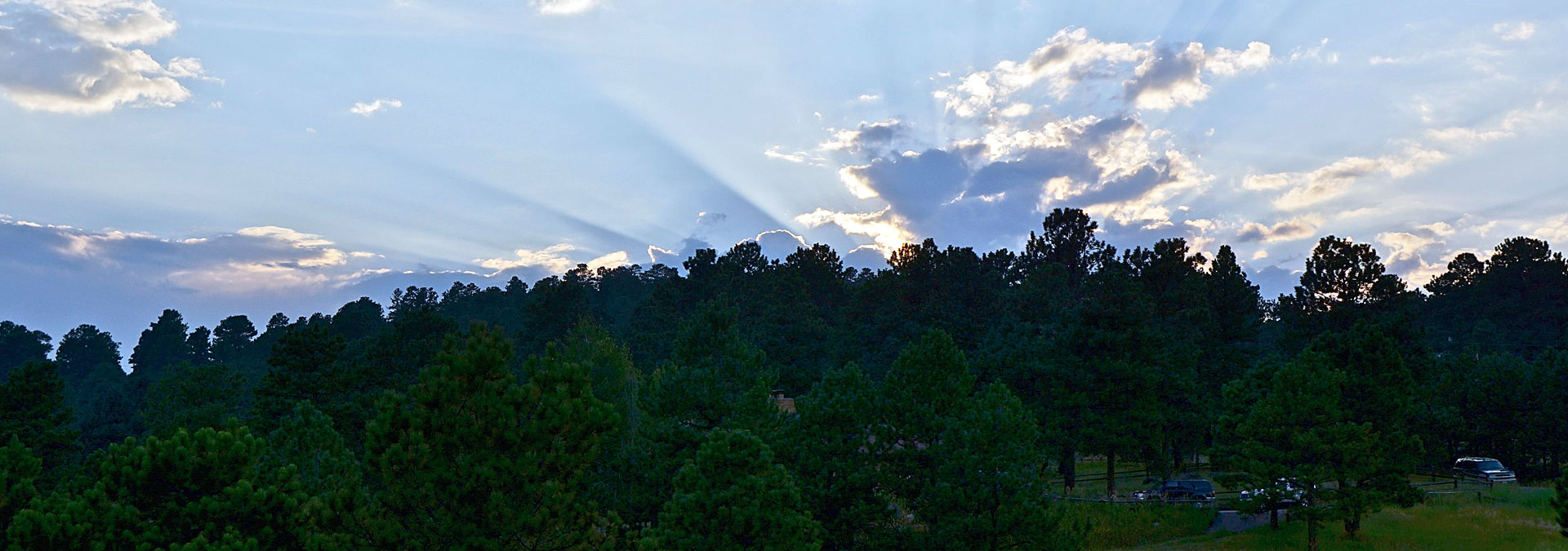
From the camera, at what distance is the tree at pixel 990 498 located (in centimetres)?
2892

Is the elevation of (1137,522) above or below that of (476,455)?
below

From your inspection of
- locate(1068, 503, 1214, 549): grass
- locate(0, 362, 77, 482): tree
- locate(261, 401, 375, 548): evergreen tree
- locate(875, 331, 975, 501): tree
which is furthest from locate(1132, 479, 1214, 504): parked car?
locate(0, 362, 77, 482): tree

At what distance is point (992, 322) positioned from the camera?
70.4 meters

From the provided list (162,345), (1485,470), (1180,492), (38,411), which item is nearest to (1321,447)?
(1180,492)

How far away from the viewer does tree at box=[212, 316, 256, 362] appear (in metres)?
150

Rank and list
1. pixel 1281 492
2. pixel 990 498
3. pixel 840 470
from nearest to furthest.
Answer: pixel 990 498 < pixel 840 470 < pixel 1281 492

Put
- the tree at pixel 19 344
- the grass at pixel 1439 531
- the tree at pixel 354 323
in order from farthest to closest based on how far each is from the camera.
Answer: the tree at pixel 19 344, the tree at pixel 354 323, the grass at pixel 1439 531

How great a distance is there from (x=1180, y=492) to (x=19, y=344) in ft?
569

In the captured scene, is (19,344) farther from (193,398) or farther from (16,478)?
(16,478)

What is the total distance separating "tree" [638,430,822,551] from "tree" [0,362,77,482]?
116 feet

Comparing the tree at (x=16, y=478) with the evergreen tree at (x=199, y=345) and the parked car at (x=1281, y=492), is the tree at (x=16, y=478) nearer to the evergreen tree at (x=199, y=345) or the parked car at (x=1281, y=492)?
the parked car at (x=1281, y=492)

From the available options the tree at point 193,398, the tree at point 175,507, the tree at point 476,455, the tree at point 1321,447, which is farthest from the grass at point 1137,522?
the tree at point 193,398

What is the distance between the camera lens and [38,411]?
4269cm

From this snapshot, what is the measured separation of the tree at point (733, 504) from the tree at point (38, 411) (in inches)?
1396
